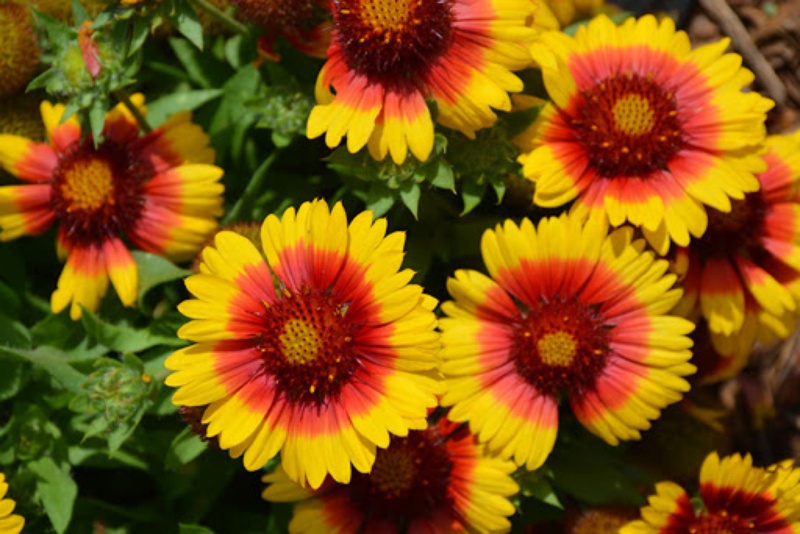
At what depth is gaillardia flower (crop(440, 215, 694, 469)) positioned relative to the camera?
201cm

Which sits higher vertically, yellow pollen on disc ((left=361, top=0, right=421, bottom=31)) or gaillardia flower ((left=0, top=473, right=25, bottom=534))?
yellow pollen on disc ((left=361, top=0, right=421, bottom=31))

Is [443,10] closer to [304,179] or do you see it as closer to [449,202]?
[449,202]

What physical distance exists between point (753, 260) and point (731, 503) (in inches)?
21.9

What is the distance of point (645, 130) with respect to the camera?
6.72 feet

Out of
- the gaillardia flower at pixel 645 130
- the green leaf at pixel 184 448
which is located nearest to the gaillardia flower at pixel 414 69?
the gaillardia flower at pixel 645 130

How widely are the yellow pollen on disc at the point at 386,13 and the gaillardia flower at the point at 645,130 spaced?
319 millimetres

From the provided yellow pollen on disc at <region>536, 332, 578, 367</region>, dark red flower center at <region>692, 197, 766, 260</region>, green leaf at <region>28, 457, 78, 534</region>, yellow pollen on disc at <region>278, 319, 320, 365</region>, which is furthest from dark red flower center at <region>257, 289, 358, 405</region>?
dark red flower center at <region>692, 197, 766, 260</region>

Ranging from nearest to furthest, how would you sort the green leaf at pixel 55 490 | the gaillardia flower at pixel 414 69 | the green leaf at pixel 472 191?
1. the gaillardia flower at pixel 414 69
2. the green leaf at pixel 472 191
3. the green leaf at pixel 55 490

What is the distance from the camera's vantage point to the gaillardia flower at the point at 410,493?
207cm

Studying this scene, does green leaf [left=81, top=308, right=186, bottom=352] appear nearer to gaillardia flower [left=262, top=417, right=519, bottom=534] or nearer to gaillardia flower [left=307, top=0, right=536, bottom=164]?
gaillardia flower [left=262, top=417, right=519, bottom=534]

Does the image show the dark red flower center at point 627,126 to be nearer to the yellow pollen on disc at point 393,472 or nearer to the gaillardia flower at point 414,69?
the gaillardia flower at point 414,69

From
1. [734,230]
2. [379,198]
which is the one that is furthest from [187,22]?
[734,230]

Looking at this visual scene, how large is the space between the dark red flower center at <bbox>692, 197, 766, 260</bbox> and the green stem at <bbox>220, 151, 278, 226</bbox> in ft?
3.29

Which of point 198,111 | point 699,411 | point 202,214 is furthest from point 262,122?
point 699,411
